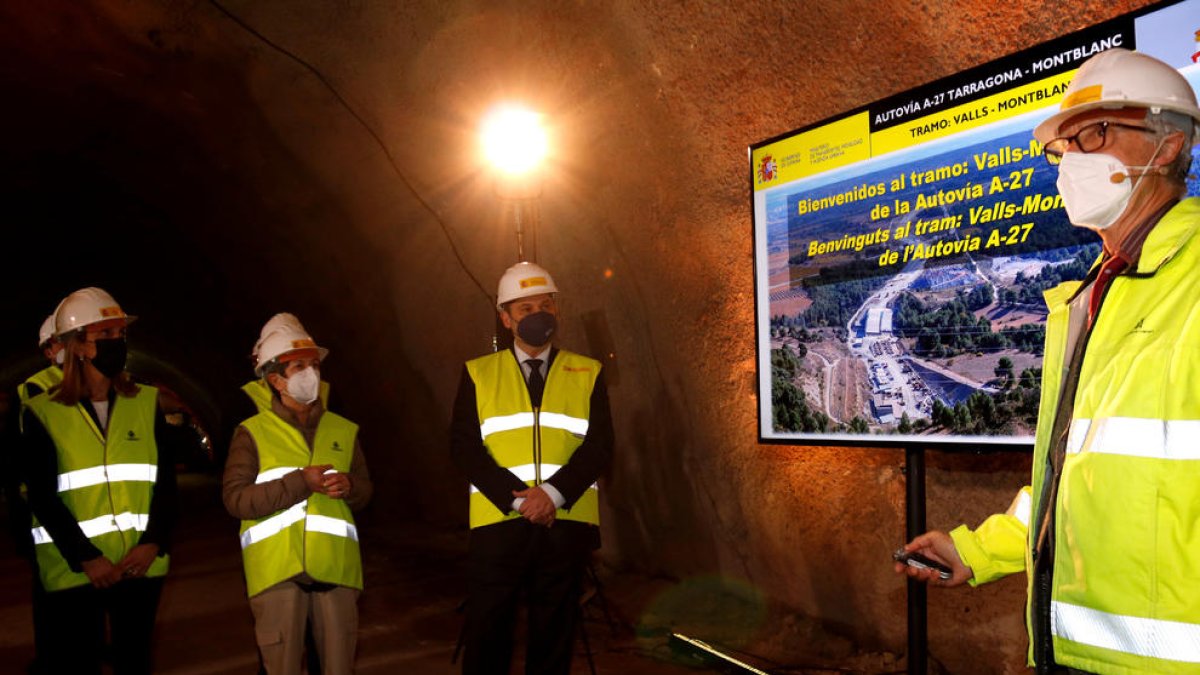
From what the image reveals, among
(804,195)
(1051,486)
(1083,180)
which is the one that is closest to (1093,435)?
(1051,486)

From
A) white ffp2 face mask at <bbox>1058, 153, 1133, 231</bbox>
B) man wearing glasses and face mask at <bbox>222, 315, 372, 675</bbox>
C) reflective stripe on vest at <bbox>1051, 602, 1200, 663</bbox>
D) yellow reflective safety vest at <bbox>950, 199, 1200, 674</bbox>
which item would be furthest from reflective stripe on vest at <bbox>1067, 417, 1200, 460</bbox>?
man wearing glasses and face mask at <bbox>222, 315, 372, 675</bbox>

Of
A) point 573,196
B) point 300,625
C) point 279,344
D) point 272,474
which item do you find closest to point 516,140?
point 573,196

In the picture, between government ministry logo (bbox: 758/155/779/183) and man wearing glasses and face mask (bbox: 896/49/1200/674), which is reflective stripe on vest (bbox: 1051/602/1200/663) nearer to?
man wearing glasses and face mask (bbox: 896/49/1200/674)

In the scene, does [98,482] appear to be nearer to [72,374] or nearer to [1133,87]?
[72,374]

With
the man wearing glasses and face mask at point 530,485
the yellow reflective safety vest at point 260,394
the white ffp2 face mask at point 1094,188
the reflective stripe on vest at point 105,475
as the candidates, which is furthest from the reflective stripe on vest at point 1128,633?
the reflective stripe on vest at point 105,475

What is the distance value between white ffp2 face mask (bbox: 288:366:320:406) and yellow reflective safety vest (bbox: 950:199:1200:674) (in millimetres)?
2874

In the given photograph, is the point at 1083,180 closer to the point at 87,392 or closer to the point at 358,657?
the point at 87,392

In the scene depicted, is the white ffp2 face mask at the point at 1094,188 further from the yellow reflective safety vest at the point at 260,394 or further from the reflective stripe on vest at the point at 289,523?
the yellow reflective safety vest at the point at 260,394

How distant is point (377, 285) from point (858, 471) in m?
6.84

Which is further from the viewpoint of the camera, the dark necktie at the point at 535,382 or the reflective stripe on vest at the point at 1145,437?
the dark necktie at the point at 535,382

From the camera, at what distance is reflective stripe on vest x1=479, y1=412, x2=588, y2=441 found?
14.3ft

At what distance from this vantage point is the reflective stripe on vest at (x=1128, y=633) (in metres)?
1.65

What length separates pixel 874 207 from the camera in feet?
13.0

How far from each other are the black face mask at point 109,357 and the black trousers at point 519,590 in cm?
170
